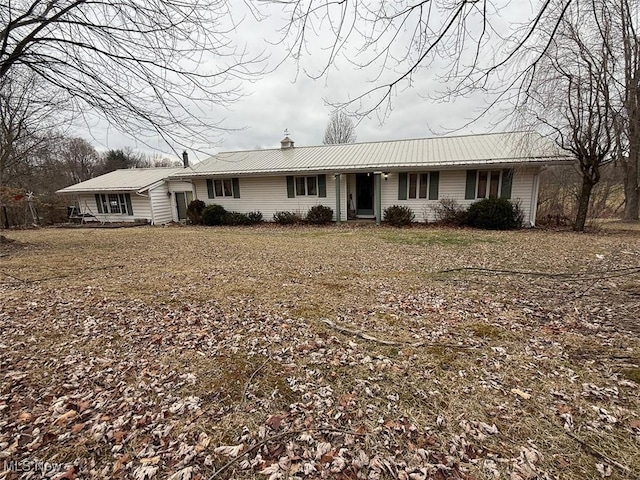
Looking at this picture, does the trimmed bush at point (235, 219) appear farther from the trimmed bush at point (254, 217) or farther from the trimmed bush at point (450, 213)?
the trimmed bush at point (450, 213)

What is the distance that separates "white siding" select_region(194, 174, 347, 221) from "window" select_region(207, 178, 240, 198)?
0.61ft

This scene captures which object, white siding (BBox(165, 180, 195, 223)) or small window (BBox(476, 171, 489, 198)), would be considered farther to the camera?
white siding (BBox(165, 180, 195, 223))

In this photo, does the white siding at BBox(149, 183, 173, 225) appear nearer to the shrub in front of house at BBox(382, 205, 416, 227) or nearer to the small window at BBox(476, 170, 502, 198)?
the shrub in front of house at BBox(382, 205, 416, 227)

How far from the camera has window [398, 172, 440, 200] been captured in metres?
13.6

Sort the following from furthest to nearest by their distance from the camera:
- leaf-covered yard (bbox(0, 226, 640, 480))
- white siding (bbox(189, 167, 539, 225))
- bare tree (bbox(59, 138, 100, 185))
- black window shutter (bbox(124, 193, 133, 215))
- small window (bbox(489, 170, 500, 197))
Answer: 1. bare tree (bbox(59, 138, 100, 185))
2. black window shutter (bbox(124, 193, 133, 215))
3. small window (bbox(489, 170, 500, 197))
4. white siding (bbox(189, 167, 539, 225))
5. leaf-covered yard (bbox(0, 226, 640, 480))

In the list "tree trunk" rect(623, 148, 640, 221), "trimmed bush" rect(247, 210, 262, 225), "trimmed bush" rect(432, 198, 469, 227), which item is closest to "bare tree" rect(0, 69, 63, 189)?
"trimmed bush" rect(247, 210, 262, 225)

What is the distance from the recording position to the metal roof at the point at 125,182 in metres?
18.7

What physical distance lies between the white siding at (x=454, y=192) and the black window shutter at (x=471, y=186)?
127 millimetres

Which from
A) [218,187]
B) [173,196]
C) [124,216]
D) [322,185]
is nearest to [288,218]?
[322,185]

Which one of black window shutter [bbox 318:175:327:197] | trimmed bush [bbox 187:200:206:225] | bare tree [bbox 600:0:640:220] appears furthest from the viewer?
trimmed bush [bbox 187:200:206:225]

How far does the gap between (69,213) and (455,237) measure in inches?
958

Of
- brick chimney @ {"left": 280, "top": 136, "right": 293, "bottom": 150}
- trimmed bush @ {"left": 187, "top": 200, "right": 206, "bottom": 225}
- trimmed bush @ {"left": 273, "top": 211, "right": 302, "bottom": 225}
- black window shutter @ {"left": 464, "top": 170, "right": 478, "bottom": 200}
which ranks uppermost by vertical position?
brick chimney @ {"left": 280, "top": 136, "right": 293, "bottom": 150}

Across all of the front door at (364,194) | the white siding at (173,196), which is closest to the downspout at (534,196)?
the front door at (364,194)

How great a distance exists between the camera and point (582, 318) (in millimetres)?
3805
